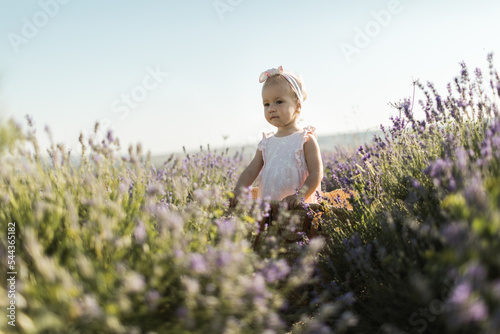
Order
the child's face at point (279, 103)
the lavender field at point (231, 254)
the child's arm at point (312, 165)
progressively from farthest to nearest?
the child's face at point (279, 103), the child's arm at point (312, 165), the lavender field at point (231, 254)

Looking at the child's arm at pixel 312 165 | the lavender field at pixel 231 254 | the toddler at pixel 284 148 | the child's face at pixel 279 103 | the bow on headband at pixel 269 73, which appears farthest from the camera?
the bow on headband at pixel 269 73

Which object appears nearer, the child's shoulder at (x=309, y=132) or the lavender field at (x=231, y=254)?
the lavender field at (x=231, y=254)

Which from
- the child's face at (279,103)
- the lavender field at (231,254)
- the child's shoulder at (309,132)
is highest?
the child's face at (279,103)

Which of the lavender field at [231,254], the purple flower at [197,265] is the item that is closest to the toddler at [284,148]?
the lavender field at [231,254]

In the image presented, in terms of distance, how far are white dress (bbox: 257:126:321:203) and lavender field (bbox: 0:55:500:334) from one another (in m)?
0.71

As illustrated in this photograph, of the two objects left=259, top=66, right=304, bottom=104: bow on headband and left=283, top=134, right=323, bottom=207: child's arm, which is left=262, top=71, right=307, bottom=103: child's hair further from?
left=283, top=134, right=323, bottom=207: child's arm

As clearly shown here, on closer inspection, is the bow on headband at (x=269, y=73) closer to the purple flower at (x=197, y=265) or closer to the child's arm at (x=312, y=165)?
the child's arm at (x=312, y=165)

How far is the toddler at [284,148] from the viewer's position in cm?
309

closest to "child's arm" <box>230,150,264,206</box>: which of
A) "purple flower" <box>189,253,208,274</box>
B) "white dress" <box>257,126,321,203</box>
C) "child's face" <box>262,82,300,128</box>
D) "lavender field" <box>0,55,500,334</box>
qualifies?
"white dress" <box>257,126,321,203</box>

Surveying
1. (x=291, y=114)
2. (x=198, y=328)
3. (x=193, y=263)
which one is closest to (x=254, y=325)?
(x=198, y=328)

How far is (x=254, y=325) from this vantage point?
4.18 ft

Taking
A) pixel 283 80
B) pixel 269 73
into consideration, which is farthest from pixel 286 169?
pixel 269 73

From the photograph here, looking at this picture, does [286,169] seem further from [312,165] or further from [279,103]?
[279,103]

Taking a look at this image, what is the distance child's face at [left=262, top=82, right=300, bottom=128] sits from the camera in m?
3.21
